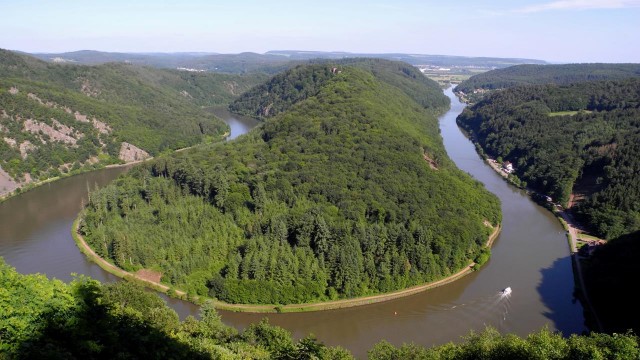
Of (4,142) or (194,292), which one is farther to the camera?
(4,142)

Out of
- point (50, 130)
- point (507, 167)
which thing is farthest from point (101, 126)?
point (507, 167)

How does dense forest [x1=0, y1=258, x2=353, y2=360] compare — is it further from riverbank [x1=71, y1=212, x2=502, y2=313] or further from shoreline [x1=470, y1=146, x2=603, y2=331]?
shoreline [x1=470, y1=146, x2=603, y2=331]

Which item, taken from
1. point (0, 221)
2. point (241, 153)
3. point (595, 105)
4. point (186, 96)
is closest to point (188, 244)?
point (241, 153)

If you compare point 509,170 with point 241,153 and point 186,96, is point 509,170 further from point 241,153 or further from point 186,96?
point 186,96

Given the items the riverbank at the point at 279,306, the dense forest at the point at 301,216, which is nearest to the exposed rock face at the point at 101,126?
the dense forest at the point at 301,216

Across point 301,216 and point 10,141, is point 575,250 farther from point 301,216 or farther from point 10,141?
point 10,141

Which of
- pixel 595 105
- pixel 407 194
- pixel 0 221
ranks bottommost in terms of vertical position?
pixel 0 221

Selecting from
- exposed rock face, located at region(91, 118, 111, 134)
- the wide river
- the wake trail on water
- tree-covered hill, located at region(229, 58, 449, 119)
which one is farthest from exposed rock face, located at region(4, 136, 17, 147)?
the wake trail on water

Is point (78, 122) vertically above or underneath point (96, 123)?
above
